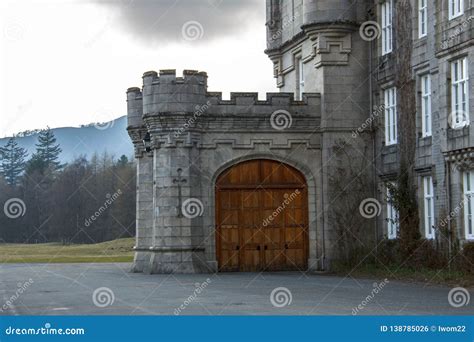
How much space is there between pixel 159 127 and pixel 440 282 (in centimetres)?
1167

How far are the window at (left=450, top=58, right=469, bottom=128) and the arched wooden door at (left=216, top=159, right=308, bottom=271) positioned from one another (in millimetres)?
7070

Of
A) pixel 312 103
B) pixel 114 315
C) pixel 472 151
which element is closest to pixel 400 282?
pixel 472 151

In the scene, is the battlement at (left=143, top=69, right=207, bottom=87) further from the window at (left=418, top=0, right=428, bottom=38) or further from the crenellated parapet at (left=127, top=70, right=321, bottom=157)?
the window at (left=418, top=0, right=428, bottom=38)

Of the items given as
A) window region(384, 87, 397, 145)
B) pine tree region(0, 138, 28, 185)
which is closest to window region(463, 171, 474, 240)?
window region(384, 87, 397, 145)

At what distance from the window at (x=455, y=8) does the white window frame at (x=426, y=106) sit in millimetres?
2591

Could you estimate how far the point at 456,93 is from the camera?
94.1ft

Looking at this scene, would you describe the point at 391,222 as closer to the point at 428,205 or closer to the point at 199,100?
the point at 428,205

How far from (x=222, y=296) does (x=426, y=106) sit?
12.3 metres

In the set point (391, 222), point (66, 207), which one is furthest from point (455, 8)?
point (66, 207)

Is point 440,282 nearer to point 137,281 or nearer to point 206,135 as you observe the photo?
point 137,281

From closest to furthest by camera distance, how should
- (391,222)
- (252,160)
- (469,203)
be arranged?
(469,203), (391,222), (252,160)

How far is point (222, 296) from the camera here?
2155 centimetres

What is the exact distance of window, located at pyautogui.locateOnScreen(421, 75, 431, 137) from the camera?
30.8m

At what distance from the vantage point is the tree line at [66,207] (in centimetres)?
9938
